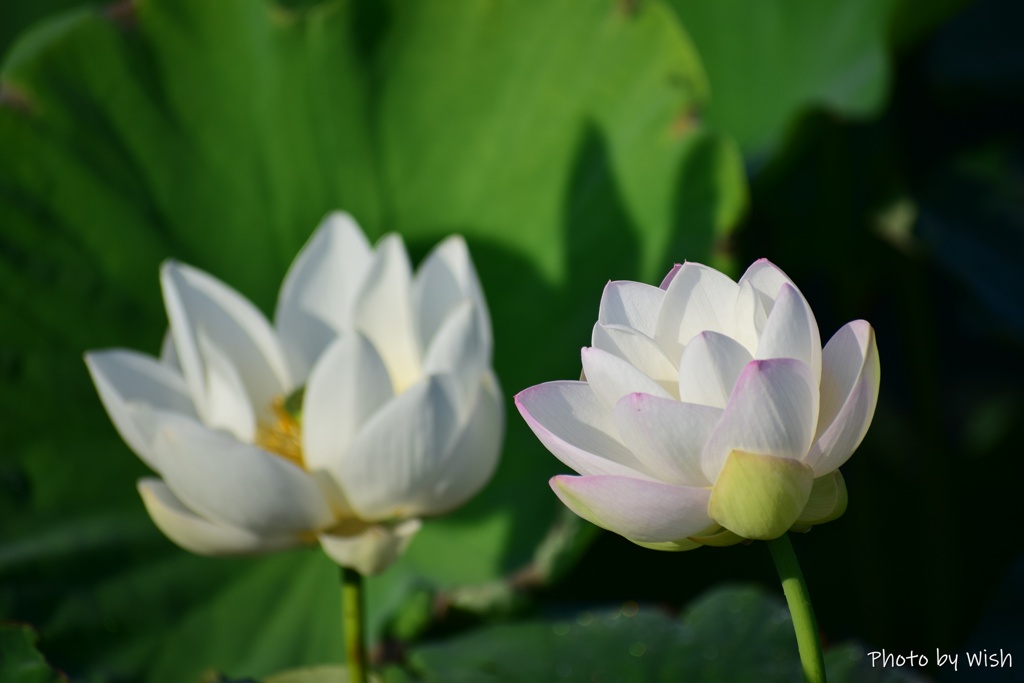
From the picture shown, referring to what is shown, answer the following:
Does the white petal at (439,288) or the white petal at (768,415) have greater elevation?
the white petal at (768,415)

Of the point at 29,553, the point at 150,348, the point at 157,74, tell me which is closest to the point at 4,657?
the point at 29,553

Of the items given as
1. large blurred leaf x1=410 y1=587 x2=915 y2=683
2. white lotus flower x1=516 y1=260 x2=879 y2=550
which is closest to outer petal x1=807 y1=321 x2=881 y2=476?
white lotus flower x1=516 y1=260 x2=879 y2=550

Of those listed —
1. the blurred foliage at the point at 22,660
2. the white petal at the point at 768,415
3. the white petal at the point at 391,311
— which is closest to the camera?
the white petal at the point at 768,415

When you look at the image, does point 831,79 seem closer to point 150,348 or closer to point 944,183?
point 944,183

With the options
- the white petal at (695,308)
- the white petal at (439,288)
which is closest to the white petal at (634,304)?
the white petal at (695,308)

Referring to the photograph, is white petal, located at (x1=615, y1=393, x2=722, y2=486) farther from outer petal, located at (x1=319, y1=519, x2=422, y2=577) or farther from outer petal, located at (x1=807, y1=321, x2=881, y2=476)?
outer petal, located at (x1=319, y1=519, x2=422, y2=577)

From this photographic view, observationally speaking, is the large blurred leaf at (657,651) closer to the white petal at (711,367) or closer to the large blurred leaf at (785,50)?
the white petal at (711,367)

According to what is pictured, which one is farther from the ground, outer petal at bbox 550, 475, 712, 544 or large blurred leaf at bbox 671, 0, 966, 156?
outer petal at bbox 550, 475, 712, 544

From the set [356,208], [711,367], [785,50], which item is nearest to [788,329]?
→ [711,367]

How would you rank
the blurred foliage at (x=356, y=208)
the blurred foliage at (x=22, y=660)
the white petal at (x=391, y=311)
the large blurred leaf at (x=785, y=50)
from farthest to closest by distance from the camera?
the large blurred leaf at (x=785, y=50) < the blurred foliage at (x=356, y=208) < the white petal at (x=391, y=311) < the blurred foliage at (x=22, y=660)
